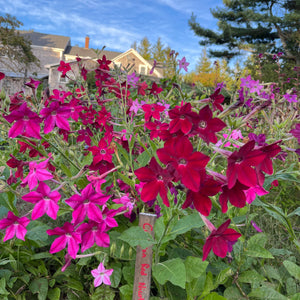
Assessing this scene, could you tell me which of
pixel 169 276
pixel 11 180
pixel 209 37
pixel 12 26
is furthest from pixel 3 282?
pixel 12 26

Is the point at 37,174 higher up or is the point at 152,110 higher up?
the point at 152,110

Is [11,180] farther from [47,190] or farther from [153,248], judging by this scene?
[153,248]

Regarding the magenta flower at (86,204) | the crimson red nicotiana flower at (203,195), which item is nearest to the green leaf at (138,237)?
the magenta flower at (86,204)

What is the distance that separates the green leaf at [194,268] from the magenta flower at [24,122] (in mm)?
791

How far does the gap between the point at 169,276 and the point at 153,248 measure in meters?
0.15

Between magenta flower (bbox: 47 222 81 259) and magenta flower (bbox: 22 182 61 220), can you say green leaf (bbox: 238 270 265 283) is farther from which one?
magenta flower (bbox: 22 182 61 220)

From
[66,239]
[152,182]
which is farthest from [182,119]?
[66,239]

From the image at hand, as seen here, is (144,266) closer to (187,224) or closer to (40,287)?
(187,224)

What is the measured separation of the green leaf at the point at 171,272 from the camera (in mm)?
1059

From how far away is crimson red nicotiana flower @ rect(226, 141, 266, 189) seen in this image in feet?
2.14

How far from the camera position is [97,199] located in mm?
953

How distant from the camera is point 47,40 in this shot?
103 feet

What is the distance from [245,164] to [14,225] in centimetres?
94

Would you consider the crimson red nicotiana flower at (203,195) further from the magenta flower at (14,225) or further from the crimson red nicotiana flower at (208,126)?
the magenta flower at (14,225)
